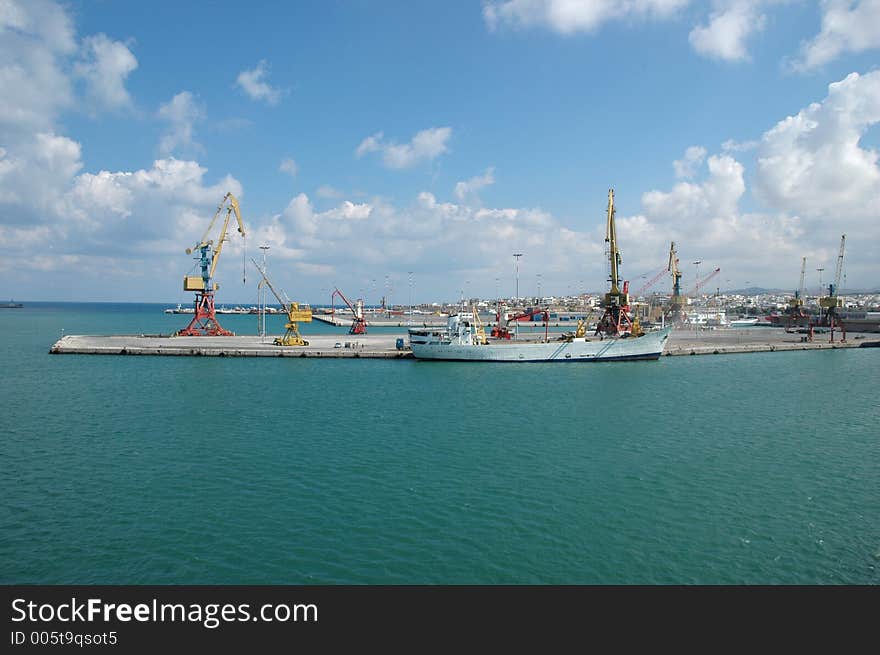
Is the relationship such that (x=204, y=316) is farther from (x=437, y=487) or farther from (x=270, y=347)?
(x=437, y=487)

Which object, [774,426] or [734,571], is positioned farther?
[774,426]

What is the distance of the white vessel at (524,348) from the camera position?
5650 centimetres

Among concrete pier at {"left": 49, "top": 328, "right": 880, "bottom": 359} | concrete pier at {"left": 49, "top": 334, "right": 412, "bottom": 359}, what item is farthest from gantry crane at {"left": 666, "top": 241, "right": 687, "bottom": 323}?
concrete pier at {"left": 49, "top": 334, "right": 412, "bottom": 359}

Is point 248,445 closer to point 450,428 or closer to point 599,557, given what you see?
point 450,428

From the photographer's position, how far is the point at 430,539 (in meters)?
14.7

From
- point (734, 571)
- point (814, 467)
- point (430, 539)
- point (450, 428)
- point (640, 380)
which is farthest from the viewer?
point (640, 380)

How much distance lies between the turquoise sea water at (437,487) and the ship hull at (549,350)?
18049 millimetres

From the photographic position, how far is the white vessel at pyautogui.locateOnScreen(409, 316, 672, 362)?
5650 cm

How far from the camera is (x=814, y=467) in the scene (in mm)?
21109

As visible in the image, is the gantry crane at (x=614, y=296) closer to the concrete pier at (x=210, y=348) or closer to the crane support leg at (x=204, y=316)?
the concrete pier at (x=210, y=348)

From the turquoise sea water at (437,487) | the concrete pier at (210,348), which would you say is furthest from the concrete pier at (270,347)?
the turquoise sea water at (437,487)
